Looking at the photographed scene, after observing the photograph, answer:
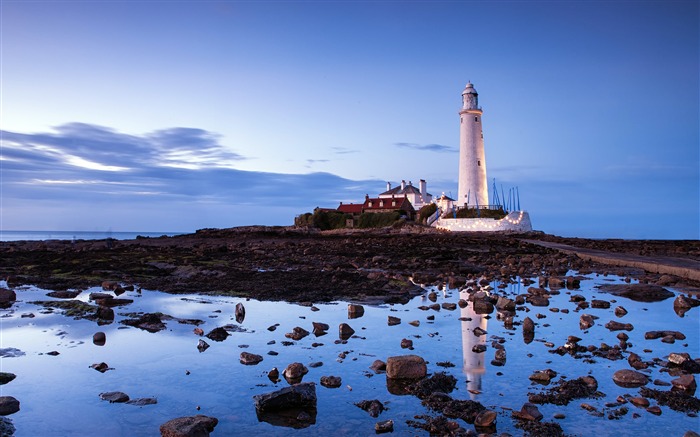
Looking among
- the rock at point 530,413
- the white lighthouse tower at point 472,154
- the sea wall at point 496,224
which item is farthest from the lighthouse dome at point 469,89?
the rock at point 530,413

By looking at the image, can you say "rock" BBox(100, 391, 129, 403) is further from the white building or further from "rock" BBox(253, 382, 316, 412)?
the white building

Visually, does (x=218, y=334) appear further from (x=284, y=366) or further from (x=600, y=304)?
(x=600, y=304)

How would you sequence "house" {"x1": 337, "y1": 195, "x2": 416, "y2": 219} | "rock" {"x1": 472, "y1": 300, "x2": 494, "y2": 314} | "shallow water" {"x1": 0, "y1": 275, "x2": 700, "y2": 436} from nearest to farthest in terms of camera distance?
"shallow water" {"x1": 0, "y1": 275, "x2": 700, "y2": 436} < "rock" {"x1": 472, "y1": 300, "x2": 494, "y2": 314} < "house" {"x1": 337, "y1": 195, "x2": 416, "y2": 219}

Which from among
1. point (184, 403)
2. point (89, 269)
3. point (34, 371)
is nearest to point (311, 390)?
point (184, 403)

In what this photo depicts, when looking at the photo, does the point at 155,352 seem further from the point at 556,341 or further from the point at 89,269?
the point at 89,269

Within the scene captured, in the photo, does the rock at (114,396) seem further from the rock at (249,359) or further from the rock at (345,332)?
the rock at (345,332)

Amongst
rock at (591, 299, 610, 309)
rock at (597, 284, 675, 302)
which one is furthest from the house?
rock at (591, 299, 610, 309)

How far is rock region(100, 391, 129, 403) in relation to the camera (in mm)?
6699

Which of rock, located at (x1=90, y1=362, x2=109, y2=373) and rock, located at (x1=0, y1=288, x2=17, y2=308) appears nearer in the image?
rock, located at (x1=90, y1=362, x2=109, y2=373)

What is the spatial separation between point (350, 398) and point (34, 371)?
17.2 ft

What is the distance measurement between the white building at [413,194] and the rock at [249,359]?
7761 centimetres

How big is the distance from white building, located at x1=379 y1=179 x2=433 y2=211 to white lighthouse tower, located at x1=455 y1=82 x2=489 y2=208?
54.3 feet

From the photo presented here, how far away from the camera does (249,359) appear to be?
8.50 meters

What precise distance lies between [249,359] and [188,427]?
3057 millimetres
